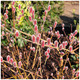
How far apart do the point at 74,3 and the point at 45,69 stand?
23.5ft

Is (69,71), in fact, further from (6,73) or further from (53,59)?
(6,73)

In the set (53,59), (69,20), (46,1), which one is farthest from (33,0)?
(69,20)

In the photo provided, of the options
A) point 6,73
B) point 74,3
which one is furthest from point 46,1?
point 74,3

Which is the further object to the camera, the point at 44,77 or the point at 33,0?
the point at 33,0

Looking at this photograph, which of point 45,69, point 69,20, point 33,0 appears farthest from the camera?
point 69,20

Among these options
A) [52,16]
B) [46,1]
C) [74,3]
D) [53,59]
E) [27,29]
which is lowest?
[53,59]

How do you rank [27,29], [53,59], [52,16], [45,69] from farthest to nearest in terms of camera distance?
[52,16] < [27,29] < [53,59] < [45,69]

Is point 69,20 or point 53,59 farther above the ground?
point 69,20

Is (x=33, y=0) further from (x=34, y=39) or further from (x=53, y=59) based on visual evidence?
(x=34, y=39)

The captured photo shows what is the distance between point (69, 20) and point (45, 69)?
12.3 feet

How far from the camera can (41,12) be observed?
354 centimetres

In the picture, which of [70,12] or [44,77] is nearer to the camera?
[44,77]

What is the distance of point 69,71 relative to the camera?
2.54 meters

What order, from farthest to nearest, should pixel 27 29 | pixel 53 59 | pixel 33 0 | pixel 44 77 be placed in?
pixel 33 0, pixel 27 29, pixel 53 59, pixel 44 77
